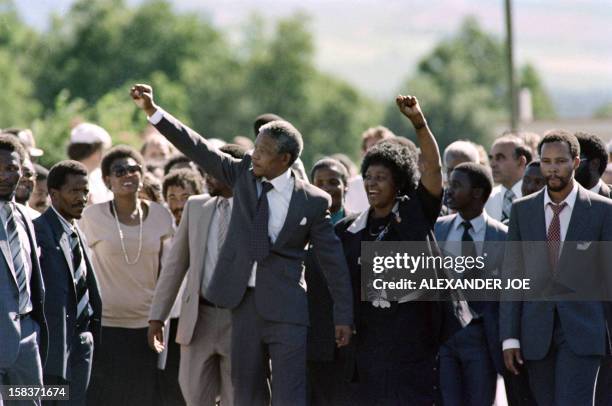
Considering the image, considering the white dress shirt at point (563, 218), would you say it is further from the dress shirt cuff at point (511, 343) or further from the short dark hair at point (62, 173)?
the short dark hair at point (62, 173)

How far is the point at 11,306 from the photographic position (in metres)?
8.36

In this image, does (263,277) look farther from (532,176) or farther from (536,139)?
(536,139)

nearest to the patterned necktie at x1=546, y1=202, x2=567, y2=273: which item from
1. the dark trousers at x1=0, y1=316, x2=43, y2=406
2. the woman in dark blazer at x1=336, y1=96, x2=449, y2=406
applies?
the woman in dark blazer at x1=336, y1=96, x2=449, y2=406

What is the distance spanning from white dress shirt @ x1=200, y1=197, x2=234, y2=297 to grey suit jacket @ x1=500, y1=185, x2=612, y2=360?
2.30 meters

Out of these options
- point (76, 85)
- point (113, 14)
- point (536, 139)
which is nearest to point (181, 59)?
point (113, 14)

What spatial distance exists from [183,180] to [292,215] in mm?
2634

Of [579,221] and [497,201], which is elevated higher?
[497,201]

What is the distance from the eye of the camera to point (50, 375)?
9047mm

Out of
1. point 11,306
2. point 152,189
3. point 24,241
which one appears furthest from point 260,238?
point 152,189

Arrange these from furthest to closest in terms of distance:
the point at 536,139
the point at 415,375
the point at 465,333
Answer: the point at 536,139 < the point at 465,333 < the point at 415,375

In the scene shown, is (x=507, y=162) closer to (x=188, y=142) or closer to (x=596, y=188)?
(x=596, y=188)

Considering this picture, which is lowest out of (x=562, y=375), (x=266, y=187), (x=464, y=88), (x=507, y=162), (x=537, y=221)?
(x=562, y=375)

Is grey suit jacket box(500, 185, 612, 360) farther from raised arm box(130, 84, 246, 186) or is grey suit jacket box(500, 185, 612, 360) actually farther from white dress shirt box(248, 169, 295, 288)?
raised arm box(130, 84, 246, 186)

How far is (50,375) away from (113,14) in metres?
102
